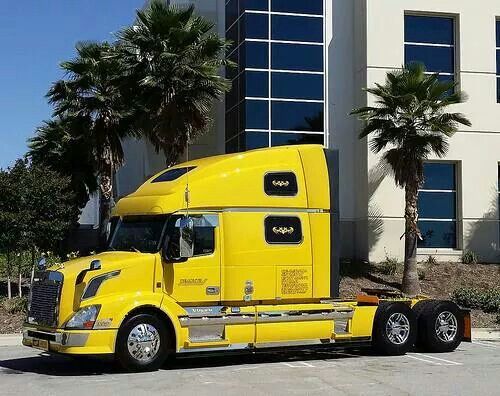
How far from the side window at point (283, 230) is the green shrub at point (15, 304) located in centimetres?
846

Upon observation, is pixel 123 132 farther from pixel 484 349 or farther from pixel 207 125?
pixel 484 349

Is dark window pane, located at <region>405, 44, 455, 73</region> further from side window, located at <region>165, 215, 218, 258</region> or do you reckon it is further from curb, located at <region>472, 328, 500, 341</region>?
side window, located at <region>165, 215, 218, 258</region>

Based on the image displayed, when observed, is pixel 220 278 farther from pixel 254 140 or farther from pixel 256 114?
pixel 256 114

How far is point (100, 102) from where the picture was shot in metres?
23.5

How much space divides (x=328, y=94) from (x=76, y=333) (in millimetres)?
18473

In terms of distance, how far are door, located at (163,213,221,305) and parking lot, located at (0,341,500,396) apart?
1.20 m

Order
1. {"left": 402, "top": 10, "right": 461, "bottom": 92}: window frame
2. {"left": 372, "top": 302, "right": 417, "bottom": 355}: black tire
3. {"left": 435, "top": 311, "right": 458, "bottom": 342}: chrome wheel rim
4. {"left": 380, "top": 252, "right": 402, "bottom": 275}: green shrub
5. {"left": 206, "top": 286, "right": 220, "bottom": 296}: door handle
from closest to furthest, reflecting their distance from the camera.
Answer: {"left": 206, "top": 286, "right": 220, "bottom": 296}: door handle, {"left": 372, "top": 302, "right": 417, "bottom": 355}: black tire, {"left": 435, "top": 311, "right": 458, "bottom": 342}: chrome wheel rim, {"left": 380, "top": 252, "right": 402, "bottom": 275}: green shrub, {"left": 402, "top": 10, "right": 461, "bottom": 92}: window frame

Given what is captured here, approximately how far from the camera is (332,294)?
12.3 metres

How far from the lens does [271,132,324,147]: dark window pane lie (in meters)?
25.9

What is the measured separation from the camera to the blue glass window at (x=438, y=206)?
1033 inches

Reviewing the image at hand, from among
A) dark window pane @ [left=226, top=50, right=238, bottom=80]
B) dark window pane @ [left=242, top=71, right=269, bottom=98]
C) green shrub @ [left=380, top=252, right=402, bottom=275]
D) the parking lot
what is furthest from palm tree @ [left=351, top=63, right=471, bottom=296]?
the parking lot

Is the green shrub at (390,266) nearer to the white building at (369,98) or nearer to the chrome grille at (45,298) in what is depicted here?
Answer: the white building at (369,98)

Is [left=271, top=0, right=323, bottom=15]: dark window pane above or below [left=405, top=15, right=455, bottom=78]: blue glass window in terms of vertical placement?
above

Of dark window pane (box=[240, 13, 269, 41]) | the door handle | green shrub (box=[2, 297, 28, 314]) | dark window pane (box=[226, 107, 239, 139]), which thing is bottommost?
green shrub (box=[2, 297, 28, 314])
